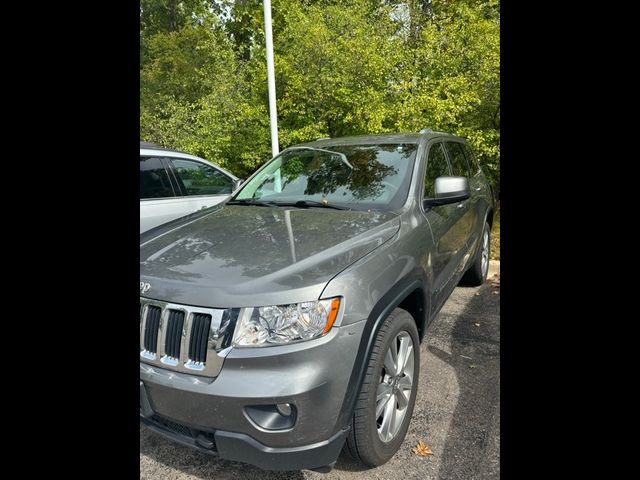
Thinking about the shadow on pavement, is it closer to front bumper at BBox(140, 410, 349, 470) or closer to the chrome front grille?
front bumper at BBox(140, 410, 349, 470)


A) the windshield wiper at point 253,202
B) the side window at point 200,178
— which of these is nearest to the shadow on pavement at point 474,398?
the windshield wiper at point 253,202

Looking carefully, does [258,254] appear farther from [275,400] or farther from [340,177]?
[340,177]

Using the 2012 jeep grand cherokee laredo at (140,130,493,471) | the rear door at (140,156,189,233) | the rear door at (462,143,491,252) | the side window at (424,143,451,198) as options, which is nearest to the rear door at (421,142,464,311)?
the side window at (424,143,451,198)

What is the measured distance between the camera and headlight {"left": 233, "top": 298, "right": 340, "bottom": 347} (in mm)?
1815

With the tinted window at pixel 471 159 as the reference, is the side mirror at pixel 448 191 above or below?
below

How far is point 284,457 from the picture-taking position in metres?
1.81

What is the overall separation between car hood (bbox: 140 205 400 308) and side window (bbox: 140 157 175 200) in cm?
279

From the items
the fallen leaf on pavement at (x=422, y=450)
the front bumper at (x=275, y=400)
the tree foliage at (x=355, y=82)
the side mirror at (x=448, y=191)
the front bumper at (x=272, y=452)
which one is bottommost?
the fallen leaf on pavement at (x=422, y=450)

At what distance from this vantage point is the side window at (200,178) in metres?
5.94

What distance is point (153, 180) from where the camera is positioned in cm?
556

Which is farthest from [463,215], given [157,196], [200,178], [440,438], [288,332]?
[200,178]

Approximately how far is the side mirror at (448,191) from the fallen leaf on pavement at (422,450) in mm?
1491

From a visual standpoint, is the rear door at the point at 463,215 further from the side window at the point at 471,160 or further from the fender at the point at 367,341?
the fender at the point at 367,341
